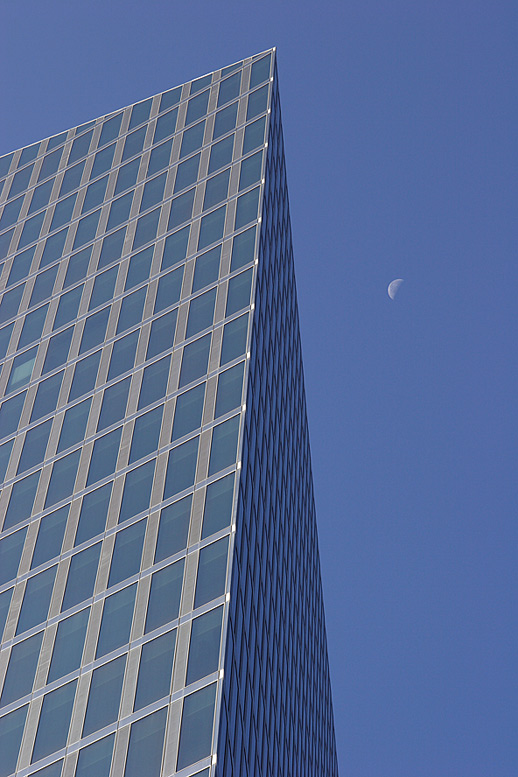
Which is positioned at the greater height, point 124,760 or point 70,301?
point 70,301

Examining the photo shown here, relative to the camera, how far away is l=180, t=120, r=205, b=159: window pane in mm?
75125

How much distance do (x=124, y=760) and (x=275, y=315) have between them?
35.7 metres

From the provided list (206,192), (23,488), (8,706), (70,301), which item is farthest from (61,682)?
(206,192)

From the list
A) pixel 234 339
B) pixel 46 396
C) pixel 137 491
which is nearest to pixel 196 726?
pixel 137 491

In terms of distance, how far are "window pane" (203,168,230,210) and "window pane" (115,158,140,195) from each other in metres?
7.63

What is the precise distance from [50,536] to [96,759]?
45.5 feet

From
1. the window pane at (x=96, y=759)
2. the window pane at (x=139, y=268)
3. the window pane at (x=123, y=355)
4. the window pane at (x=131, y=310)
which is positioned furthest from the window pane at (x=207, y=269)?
the window pane at (x=96, y=759)

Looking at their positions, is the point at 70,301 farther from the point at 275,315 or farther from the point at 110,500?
the point at 110,500

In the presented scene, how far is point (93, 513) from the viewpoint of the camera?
5212 centimetres

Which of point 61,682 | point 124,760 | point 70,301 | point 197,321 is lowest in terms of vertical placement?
point 124,760

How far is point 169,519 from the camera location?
48.7 meters

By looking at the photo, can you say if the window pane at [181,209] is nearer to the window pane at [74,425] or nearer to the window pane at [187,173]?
the window pane at [187,173]

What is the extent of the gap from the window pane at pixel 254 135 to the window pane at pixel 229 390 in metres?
22.0

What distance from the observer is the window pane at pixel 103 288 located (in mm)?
66219
